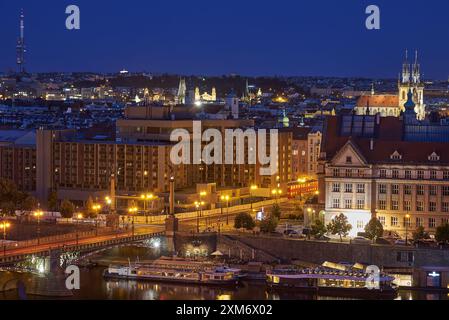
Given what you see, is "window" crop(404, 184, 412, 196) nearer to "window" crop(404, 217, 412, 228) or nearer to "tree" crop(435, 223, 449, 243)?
"window" crop(404, 217, 412, 228)

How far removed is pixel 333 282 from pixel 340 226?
3.02 metres

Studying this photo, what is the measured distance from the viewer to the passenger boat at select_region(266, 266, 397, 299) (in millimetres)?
28516

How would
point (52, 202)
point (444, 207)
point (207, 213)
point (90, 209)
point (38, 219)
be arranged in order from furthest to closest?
point (52, 202), point (207, 213), point (90, 209), point (38, 219), point (444, 207)

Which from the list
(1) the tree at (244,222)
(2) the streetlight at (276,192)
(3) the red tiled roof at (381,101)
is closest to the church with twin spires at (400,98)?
(3) the red tiled roof at (381,101)

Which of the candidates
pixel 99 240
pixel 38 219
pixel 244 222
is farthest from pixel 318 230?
pixel 38 219

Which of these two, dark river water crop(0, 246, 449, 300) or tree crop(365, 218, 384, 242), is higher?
tree crop(365, 218, 384, 242)

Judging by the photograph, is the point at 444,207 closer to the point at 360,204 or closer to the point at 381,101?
the point at 360,204

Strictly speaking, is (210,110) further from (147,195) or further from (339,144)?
(339,144)

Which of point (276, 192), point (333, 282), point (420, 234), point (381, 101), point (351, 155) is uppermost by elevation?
point (381, 101)

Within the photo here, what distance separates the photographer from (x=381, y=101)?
216 feet

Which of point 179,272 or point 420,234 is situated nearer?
point 179,272

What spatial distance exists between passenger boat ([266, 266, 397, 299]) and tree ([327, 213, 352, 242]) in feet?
7.90

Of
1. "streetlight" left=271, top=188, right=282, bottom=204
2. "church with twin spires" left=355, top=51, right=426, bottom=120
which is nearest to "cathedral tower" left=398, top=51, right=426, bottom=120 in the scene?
"church with twin spires" left=355, top=51, right=426, bottom=120
